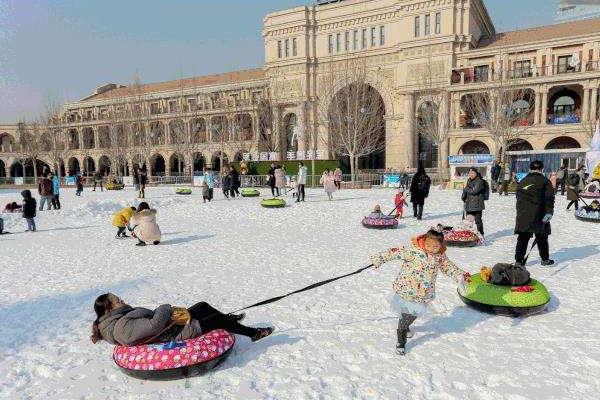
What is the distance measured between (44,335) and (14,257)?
19.4 ft

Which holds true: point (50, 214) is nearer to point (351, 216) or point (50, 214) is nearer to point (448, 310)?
point (351, 216)

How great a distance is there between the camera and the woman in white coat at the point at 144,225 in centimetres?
1020

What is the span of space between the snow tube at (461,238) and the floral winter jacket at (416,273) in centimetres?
515

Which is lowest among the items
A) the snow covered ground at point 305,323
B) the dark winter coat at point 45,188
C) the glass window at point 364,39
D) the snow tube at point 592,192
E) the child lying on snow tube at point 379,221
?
the snow covered ground at point 305,323

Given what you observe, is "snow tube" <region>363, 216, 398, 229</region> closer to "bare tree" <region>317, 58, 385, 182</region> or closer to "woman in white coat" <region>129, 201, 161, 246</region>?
"woman in white coat" <region>129, 201, 161, 246</region>

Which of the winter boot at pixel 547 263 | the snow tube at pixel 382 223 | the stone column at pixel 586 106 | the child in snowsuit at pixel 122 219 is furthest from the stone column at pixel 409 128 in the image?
the winter boot at pixel 547 263

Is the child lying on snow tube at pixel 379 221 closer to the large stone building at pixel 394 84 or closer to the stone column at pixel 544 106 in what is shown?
the large stone building at pixel 394 84

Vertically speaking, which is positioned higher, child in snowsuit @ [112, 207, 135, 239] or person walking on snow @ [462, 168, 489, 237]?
person walking on snow @ [462, 168, 489, 237]

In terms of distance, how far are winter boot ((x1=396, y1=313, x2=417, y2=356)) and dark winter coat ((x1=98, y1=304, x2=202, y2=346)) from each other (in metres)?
2.08

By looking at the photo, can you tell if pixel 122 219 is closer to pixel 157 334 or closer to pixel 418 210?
pixel 157 334

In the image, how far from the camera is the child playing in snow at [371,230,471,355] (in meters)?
4.04

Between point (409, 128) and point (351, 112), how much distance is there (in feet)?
29.4

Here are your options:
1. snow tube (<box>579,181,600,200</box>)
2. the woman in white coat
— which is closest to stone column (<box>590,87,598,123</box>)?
snow tube (<box>579,181,600,200</box>)

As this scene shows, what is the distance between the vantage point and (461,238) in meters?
9.01
